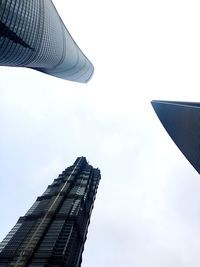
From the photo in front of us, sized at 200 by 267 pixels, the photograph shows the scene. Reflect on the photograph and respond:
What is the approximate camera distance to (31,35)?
3644 inches

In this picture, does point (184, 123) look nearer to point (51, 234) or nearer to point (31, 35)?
point (31, 35)

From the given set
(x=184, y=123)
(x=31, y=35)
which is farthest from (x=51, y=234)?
(x=184, y=123)

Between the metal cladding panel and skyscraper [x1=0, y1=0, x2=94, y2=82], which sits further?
skyscraper [x1=0, y1=0, x2=94, y2=82]

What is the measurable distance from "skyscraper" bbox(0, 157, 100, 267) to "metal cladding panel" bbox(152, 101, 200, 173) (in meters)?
84.8

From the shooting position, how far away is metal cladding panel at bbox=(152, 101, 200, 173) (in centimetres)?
6706

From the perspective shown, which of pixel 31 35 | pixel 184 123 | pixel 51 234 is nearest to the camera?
pixel 184 123

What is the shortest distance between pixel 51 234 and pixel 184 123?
10984 cm

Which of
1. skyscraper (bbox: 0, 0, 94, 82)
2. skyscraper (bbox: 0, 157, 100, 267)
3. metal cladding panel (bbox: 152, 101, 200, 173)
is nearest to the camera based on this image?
metal cladding panel (bbox: 152, 101, 200, 173)

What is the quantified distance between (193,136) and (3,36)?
50.4 metres

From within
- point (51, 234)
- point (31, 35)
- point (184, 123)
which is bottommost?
point (184, 123)

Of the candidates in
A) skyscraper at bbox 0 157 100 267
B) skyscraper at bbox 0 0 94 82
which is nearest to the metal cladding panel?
skyscraper at bbox 0 0 94 82

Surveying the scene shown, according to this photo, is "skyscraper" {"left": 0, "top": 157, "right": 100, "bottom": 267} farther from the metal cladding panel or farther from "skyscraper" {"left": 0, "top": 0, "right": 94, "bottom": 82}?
the metal cladding panel

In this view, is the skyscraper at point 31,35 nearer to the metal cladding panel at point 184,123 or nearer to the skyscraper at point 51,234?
the metal cladding panel at point 184,123

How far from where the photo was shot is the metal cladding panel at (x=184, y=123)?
6706 centimetres
